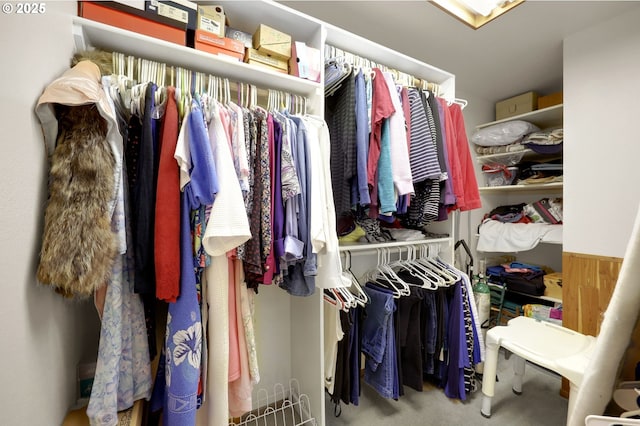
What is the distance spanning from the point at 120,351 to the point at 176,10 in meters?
1.27

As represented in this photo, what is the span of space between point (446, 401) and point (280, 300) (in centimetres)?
122

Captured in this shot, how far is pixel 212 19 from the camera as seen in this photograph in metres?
1.08

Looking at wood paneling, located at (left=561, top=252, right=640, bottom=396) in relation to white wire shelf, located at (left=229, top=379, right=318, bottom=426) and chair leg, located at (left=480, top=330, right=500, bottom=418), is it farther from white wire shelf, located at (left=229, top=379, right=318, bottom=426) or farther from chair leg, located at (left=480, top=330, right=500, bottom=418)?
white wire shelf, located at (left=229, top=379, right=318, bottom=426)

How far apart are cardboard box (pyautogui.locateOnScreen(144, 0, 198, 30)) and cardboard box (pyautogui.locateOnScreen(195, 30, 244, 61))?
0.18 ft

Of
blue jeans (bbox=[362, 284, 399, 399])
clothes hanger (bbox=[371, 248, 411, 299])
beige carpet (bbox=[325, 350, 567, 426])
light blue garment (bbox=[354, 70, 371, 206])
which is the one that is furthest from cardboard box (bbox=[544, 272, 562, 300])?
light blue garment (bbox=[354, 70, 371, 206])

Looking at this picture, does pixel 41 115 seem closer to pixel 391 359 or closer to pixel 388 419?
pixel 391 359

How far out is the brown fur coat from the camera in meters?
0.64

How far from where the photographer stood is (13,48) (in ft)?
1.93

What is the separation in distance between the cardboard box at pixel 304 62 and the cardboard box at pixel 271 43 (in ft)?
0.11

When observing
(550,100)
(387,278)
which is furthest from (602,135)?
(387,278)

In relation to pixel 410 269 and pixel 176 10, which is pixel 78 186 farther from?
pixel 410 269

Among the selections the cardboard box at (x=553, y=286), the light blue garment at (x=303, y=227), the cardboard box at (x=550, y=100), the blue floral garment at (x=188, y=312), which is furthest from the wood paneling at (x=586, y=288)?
the blue floral garment at (x=188, y=312)

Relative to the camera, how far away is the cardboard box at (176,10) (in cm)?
97

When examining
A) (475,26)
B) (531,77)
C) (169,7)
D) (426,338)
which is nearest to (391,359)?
(426,338)
